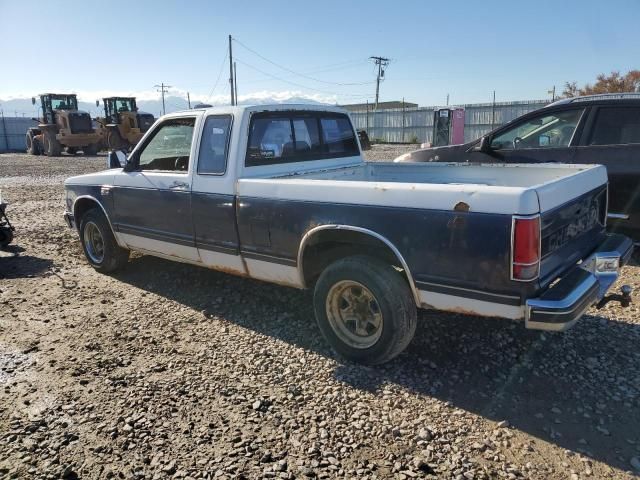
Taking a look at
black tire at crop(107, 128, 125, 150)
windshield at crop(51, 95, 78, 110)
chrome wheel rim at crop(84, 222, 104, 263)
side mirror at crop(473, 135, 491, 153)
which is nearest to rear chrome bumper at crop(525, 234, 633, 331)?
side mirror at crop(473, 135, 491, 153)

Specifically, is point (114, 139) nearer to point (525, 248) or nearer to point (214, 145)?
point (214, 145)

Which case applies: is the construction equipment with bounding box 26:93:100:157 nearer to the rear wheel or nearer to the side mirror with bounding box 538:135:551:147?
the rear wheel

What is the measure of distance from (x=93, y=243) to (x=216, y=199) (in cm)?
264

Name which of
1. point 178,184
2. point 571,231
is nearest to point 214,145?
point 178,184

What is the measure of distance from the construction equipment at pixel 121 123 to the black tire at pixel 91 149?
1.73ft

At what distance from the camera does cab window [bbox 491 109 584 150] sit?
232 inches

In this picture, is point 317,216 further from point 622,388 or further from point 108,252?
point 108,252

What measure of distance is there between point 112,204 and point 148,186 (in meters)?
0.80

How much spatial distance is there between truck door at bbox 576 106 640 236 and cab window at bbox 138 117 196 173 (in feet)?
14.3

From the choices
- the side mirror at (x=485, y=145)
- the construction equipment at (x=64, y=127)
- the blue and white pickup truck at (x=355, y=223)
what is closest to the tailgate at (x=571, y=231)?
the blue and white pickup truck at (x=355, y=223)

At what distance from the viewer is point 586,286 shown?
306 cm

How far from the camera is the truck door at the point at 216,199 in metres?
4.19

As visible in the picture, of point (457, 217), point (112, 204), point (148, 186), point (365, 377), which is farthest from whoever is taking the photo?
point (112, 204)

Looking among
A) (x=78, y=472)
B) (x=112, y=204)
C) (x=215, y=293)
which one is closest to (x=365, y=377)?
(x=78, y=472)
